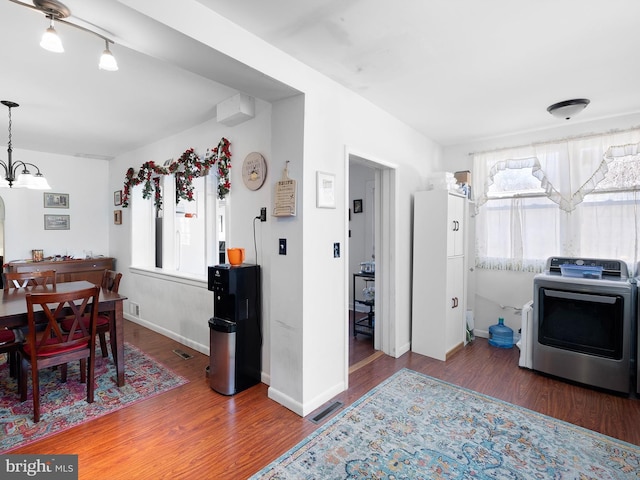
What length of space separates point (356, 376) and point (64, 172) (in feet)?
18.1

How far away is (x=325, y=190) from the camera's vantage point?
2.60 metres

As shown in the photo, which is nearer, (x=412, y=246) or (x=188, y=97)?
(x=188, y=97)

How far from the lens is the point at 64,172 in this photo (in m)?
5.23

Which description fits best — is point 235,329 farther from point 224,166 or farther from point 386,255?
point 386,255

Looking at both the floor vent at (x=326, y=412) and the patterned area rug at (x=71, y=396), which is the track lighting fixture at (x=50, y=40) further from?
the floor vent at (x=326, y=412)

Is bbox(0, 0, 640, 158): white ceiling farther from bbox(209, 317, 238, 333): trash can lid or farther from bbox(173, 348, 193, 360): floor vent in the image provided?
bbox(173, 348, 193, 360): floor vent

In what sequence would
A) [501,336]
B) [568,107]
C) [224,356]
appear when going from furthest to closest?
[501,336], [568,107], [224,356]

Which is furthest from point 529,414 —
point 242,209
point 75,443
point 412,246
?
point 75,443

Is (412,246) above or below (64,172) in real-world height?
below

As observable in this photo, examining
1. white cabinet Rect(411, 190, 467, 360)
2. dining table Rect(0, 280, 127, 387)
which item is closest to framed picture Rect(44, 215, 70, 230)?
dining table Rect(0, 280, 127, 387)

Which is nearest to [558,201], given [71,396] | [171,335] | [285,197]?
[285,197]

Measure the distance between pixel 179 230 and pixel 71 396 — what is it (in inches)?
91.3

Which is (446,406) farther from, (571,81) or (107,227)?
(107,227)

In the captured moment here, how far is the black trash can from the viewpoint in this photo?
271 cm
